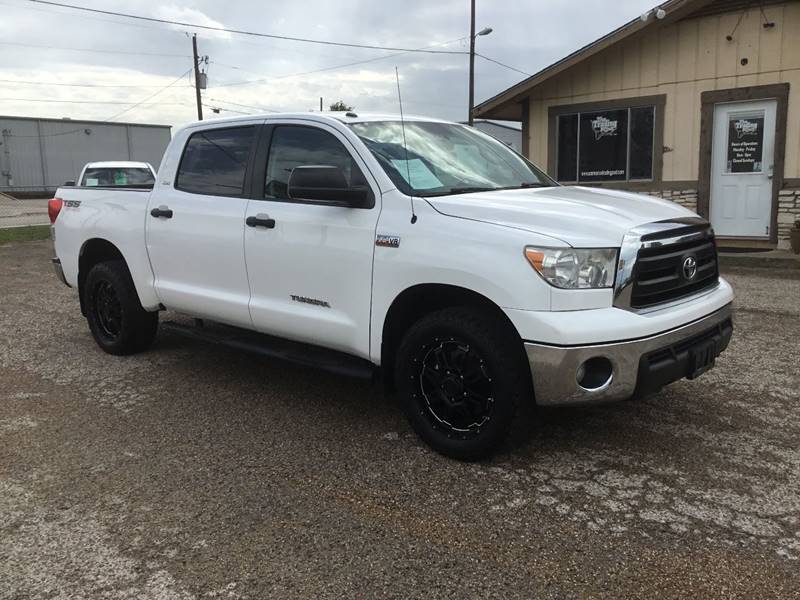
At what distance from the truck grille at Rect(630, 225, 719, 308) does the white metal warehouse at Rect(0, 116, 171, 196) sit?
5176 centimetres

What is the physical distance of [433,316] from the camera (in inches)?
149

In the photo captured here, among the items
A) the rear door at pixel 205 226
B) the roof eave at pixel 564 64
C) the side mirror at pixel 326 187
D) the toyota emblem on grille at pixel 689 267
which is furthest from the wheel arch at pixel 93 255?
the roof eave at pixel 564 64

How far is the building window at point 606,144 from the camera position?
1278cm

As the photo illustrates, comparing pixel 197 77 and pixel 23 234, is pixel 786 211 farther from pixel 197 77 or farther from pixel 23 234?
pixel 197 77

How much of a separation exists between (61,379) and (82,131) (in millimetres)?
50894

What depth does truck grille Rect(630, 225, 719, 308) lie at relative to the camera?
3453mm

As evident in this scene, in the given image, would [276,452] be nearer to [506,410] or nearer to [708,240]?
[506,410]

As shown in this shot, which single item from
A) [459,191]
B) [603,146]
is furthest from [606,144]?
[459,191]

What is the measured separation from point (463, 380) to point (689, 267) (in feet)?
4.37

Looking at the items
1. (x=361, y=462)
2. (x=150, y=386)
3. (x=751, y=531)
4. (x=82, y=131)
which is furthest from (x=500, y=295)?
(x=82, y=131)

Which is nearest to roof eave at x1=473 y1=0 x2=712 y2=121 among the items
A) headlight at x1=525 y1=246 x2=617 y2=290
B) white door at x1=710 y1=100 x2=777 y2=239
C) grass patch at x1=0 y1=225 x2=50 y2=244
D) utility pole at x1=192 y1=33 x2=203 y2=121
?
white door at x1=710 y1=100 x2=777 y2=239

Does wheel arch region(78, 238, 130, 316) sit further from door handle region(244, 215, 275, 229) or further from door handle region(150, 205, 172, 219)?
door handle region(244, 215, 275, 229)

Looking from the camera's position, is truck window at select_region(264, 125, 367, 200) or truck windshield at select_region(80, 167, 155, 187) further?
truck windshield at select_region(80, 167, 155, 187)

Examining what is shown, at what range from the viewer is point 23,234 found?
1919 centimetres
